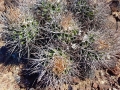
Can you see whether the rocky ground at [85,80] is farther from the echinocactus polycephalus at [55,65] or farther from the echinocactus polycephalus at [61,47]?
the echinocactus polycephalus at [55,65]

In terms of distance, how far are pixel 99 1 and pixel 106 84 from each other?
116 centimetres

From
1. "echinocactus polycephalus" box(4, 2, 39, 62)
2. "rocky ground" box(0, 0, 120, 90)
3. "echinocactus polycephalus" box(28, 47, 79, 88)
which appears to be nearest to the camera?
"echinocactus polycephalus" box(28, 47, 79, 88)

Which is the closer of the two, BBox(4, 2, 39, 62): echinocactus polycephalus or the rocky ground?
BBox(4, 2, 39, 62): echinocactus polycephalus

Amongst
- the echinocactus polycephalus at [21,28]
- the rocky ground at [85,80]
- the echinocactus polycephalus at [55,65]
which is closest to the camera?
the echinocactus polycephalus at [55,65]

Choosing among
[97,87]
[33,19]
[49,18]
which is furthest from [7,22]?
[97,87]

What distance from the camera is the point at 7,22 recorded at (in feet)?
11.1

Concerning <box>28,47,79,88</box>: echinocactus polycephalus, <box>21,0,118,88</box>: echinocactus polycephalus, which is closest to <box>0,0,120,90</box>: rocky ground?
<box>21,0,118,88</box>: echinocactus polycephalus

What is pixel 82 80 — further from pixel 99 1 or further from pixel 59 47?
pixel 99 1

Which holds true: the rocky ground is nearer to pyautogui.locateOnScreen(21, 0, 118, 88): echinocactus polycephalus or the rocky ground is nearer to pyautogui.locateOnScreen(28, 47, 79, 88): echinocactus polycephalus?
pyautogui.locateOnScreen(21, 0, 118, 88): echinocactus polycephalus

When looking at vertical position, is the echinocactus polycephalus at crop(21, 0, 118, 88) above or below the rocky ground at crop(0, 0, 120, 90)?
above

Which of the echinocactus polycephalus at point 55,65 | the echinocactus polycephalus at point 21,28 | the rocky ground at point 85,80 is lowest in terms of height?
the rocky ground at point 85,80

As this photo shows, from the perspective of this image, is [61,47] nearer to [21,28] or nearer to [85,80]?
[21,28]

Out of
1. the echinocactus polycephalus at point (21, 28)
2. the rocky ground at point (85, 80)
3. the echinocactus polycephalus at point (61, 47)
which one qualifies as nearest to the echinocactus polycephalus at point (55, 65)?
the echinocactus polycephalus at point (61, 47)

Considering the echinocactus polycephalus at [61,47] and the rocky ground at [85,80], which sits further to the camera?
the rocky ground at [85,80]
